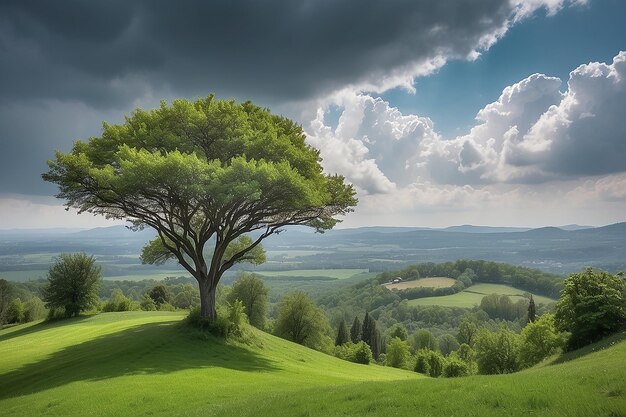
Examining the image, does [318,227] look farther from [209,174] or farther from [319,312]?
[319,312]

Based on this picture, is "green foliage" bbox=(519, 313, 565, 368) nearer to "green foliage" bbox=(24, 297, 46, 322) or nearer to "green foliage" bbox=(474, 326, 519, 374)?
"green foliage" bbox=(474, 326, 519, 374)

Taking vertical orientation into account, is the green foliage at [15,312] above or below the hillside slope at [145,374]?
below

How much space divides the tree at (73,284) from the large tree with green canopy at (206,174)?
3277 cm

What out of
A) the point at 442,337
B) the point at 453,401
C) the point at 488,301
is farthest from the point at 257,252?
the point at 488,301

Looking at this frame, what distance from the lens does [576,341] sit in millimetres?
26672

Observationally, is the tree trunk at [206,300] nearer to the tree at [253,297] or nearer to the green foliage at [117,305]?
the tree at [253,297]

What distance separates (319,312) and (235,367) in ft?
158

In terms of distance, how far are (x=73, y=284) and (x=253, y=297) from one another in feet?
98.6

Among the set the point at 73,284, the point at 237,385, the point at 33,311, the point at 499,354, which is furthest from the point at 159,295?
the point at 237,385

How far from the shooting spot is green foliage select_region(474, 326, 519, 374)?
5150cm

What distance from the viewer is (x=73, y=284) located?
5862 centimetres

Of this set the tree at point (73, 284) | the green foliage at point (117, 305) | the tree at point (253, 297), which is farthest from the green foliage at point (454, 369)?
the tree at point (73, 284)

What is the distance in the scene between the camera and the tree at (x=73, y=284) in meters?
57.8

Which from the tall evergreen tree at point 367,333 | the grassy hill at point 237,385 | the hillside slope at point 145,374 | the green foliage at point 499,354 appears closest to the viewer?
the grassy hill at point 237,385
